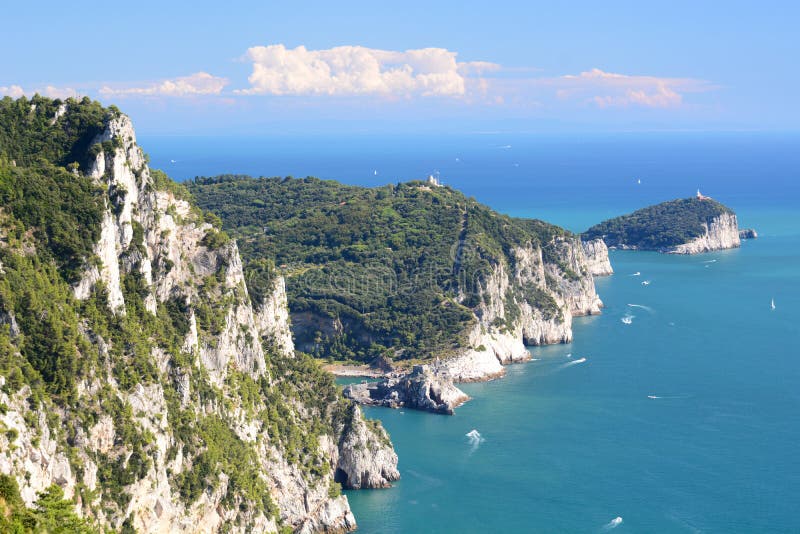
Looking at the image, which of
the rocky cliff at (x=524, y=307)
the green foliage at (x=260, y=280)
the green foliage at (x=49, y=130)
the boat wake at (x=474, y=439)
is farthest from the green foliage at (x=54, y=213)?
the rocky cliff at (x=524, y=307)

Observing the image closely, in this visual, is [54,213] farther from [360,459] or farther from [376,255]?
[376,255]

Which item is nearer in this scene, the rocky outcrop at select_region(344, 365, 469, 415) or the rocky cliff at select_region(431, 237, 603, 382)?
the rocky outcrop at select_region(344, 365, 469, 415)

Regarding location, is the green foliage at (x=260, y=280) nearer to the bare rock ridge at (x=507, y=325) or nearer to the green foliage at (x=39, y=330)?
the bare rock ridge at (x=507, y=325)

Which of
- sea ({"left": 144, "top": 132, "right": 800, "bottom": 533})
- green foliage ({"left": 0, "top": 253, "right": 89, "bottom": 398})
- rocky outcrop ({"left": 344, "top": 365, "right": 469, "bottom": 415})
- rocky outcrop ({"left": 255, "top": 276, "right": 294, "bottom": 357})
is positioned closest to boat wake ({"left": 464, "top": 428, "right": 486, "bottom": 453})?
sea ({"left": 144, "top": 132, "right": 800, "bottom": 533})

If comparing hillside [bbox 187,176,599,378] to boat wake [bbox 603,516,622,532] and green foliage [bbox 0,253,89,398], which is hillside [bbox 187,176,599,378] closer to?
boat wake [bbox 603,516,622,532]

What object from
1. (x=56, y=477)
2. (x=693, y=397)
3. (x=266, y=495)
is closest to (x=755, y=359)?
(x=693, y=397)

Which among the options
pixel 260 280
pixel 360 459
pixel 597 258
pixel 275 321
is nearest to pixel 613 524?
pixel 360 459
